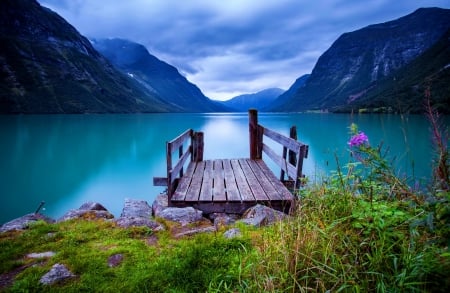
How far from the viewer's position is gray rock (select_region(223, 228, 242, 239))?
3065mm

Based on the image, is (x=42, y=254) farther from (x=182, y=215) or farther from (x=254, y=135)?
(x=254, y=135)

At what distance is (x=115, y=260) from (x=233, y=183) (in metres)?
3.39

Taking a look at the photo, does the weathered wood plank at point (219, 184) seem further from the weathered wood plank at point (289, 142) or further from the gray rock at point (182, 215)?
the weathered wood plank at point (289, 142)

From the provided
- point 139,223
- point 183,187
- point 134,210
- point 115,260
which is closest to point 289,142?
point 183,187

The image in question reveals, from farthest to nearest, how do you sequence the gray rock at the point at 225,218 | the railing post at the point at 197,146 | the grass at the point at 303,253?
the railing post at the point at 197,146 < the gray rock at the point at 225,218 < the grass at the point at 303,253

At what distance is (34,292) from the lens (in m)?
2.23

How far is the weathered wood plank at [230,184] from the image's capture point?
490 centimetres

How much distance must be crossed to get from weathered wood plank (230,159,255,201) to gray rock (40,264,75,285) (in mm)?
2924

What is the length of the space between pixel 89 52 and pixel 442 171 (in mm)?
210209

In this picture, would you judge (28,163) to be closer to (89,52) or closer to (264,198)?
(264,198)

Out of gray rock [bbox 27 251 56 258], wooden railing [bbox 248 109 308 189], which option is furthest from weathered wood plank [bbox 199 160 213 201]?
gray rock [bbox 27 251 56 258]

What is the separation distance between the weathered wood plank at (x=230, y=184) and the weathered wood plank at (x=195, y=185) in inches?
23.8

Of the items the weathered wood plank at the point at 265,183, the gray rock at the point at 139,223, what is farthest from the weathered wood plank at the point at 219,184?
the gray rock at the point at 139,223

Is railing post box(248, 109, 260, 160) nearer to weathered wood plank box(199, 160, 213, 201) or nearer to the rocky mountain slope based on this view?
weathered wood plank box(199, 160, 213, 201)
